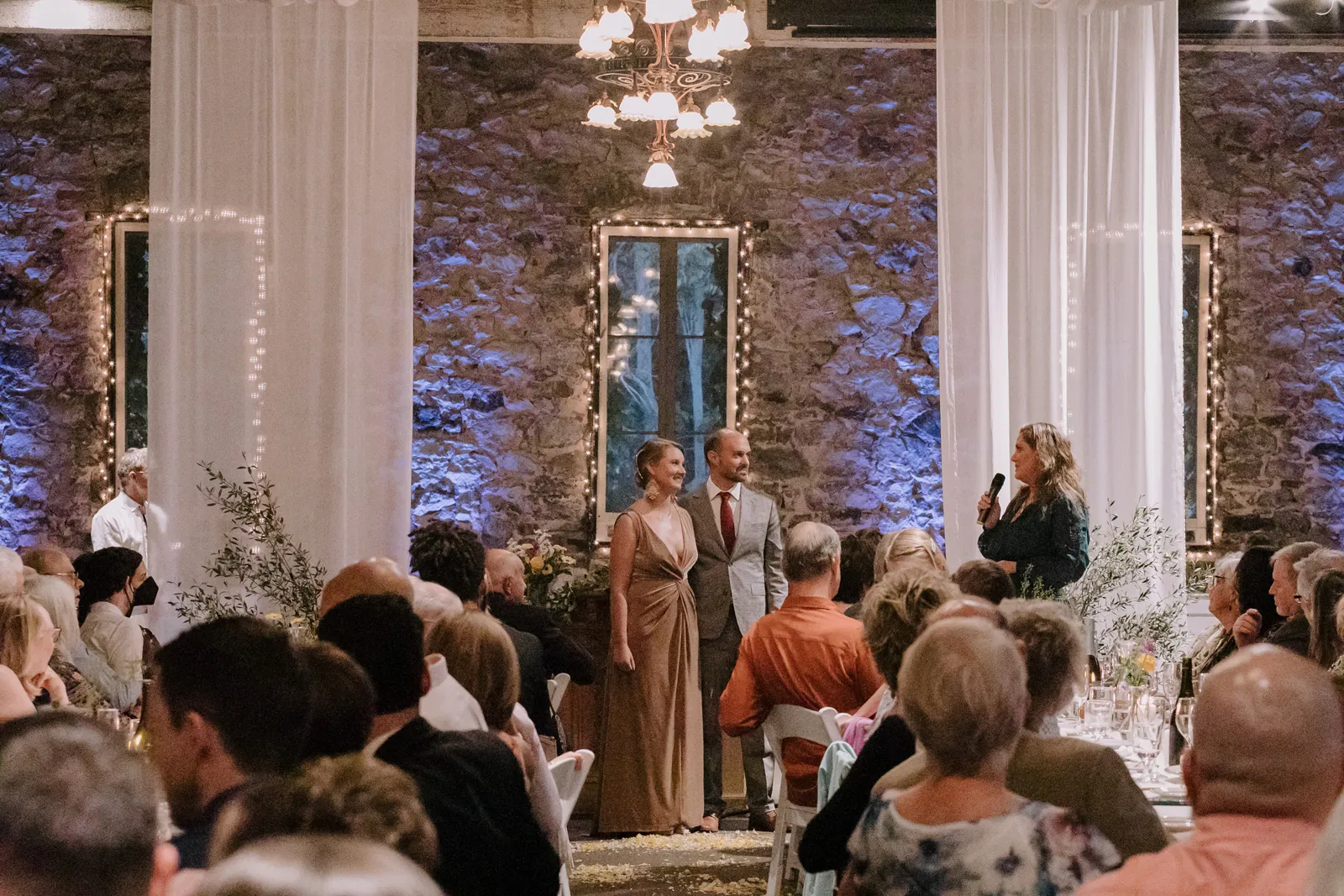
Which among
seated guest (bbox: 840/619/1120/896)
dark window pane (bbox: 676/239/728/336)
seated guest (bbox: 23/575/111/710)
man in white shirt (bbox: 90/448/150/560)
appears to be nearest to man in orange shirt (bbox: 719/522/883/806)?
seated guest (bbox: 23/575/111/710)

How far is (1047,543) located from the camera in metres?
5.43

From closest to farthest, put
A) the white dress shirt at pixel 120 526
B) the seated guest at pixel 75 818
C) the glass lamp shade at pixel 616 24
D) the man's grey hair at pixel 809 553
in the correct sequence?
1. the seated guest at pixel 75 818
2. the man's grey hair at pixel 809 553
3. the glass lamp shade at pixel 616 24
4. the white dress shirt at pixel 120 526

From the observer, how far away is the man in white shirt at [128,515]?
303 inches

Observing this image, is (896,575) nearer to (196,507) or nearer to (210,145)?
(196,507)

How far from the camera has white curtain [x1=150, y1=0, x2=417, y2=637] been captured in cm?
606

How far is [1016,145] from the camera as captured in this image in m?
6.48

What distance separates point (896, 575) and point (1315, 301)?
5.94m

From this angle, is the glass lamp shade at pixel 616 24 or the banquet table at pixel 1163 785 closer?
the banquet table at pixel 1163 785

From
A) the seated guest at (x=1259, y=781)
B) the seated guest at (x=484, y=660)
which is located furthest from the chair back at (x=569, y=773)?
the seated guest at (x=1259, y=781)

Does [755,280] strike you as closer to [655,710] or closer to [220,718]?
[655,710]

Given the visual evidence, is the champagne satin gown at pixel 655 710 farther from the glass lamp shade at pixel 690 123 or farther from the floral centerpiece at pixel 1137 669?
the floral centerpiece at pixel 1137 669

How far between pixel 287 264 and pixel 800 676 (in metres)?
3.04

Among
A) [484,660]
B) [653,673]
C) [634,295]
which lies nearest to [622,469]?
[634,295]

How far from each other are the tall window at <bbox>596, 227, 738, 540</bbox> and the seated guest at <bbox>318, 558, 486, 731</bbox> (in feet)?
14.2
